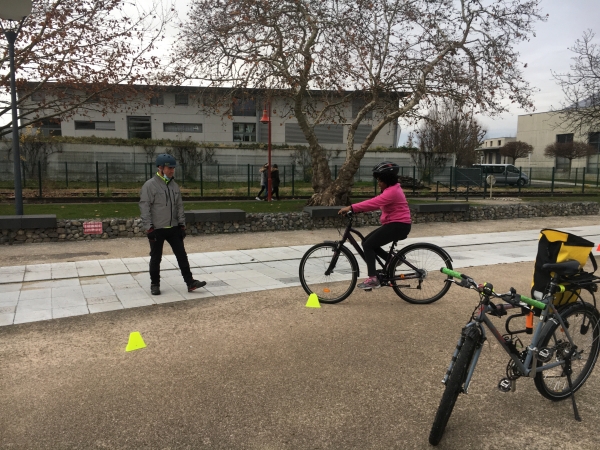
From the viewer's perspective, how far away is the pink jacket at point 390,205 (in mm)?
5957

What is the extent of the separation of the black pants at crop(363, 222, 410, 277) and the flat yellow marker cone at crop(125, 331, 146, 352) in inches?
114

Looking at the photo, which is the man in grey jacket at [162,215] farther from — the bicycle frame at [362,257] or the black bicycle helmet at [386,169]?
the black bicycle helmet at [386,169]

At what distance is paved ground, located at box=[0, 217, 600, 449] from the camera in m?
3.28

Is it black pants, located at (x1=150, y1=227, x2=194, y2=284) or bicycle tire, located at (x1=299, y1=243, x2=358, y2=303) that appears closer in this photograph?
bicycle tire, located at (x1=299, y1=243, x2=358, y2=303)

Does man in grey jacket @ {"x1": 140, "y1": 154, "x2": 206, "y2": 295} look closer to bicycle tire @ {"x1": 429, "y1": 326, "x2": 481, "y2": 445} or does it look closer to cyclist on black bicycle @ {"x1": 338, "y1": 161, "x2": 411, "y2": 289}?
cyclist on black bicycle @ {"x1": 338, "y1": 161, "x2": 411, "y2": 289}

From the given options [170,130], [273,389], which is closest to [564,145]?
[170,130]

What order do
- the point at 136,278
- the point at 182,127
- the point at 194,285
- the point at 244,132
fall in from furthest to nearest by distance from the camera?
1. the point at 244,132
2. the point at 182,127
3. the point at 136,278
4. the point at 194,285

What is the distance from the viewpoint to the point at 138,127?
140 feet

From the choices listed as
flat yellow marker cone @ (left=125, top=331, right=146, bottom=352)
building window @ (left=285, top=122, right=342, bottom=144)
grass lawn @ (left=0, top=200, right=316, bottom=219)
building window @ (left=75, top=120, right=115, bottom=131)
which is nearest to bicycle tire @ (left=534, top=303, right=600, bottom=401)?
flat yellow marker cone @ (left=125, top=331, right=146, bottom=352)

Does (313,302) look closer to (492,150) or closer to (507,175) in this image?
(507,175)

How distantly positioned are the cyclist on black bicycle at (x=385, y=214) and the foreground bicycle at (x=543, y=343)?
2.62 m

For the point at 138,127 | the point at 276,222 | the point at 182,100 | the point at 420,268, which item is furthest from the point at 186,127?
the point at 420,268

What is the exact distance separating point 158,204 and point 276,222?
22.9 ft

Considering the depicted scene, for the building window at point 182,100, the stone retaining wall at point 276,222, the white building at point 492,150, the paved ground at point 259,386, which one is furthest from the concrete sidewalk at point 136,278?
the white building at point 492,150
